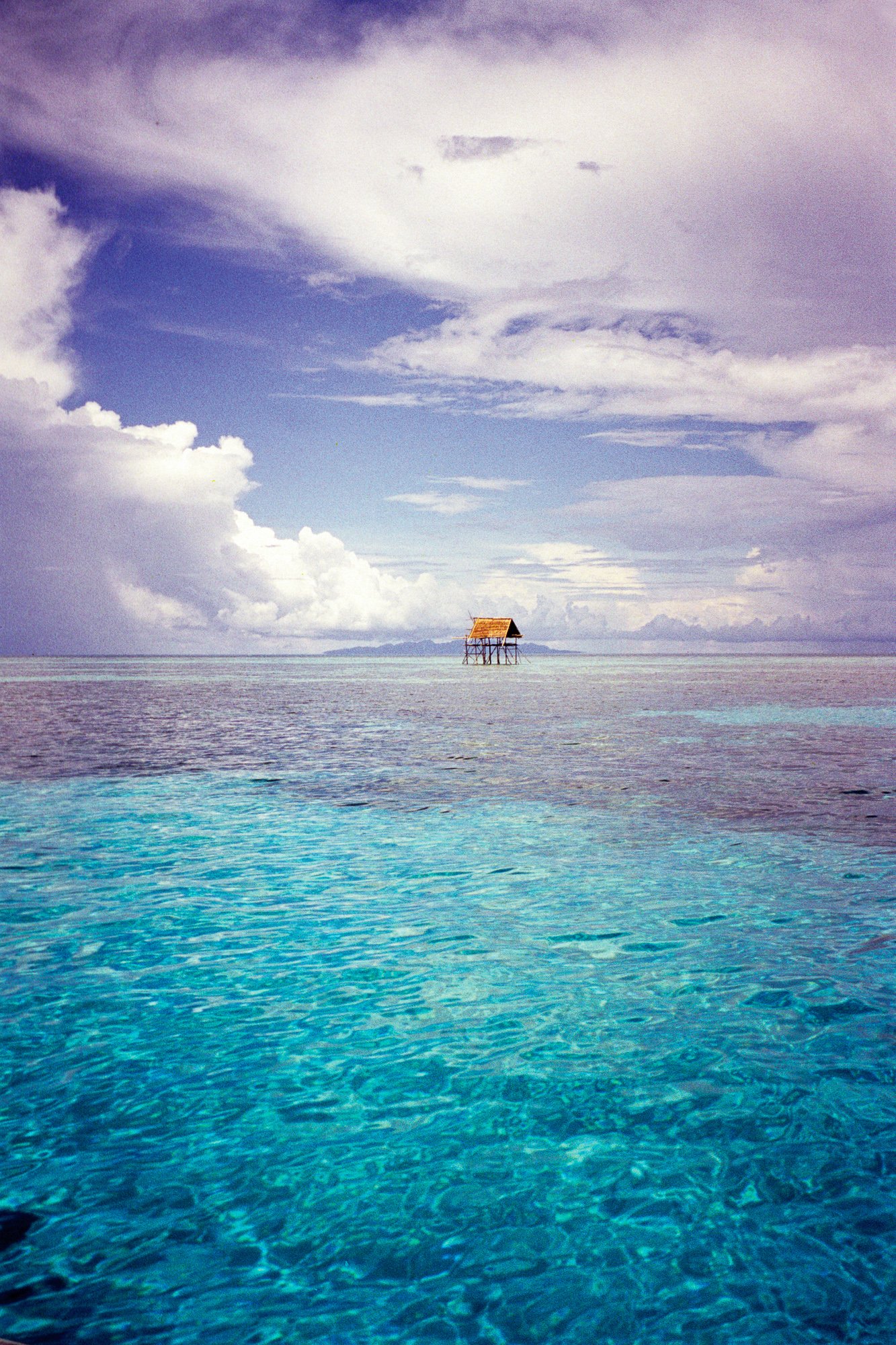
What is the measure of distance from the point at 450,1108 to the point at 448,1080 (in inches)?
15.1

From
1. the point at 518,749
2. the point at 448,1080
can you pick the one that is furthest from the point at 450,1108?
the point at 518,749

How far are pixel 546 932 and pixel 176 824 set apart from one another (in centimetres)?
828

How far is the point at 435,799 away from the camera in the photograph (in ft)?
58.0

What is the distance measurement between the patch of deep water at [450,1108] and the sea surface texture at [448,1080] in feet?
0.08

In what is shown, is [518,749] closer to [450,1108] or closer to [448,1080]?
[448,1080]

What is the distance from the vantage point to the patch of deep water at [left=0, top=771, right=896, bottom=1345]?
4.13 m

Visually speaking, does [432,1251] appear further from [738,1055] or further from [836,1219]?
[738,1055]

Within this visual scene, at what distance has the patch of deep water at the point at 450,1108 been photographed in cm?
413

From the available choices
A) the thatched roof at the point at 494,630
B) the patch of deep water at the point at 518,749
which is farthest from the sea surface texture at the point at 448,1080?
the thatched roof at the point at 494,630

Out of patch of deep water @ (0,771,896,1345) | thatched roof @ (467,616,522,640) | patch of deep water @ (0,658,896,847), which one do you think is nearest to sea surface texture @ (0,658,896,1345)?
patch of deep water @ (0,771,896,1345)

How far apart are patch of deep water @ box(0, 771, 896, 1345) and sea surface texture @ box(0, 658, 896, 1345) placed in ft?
0.08

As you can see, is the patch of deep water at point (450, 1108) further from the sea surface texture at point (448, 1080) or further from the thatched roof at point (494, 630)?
the thatched roof at point (494, 630)

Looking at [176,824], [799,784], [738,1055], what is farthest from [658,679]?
[738,1055]

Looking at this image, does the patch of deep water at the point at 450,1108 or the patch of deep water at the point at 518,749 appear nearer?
the patch of deep water at the point at 450,1108
